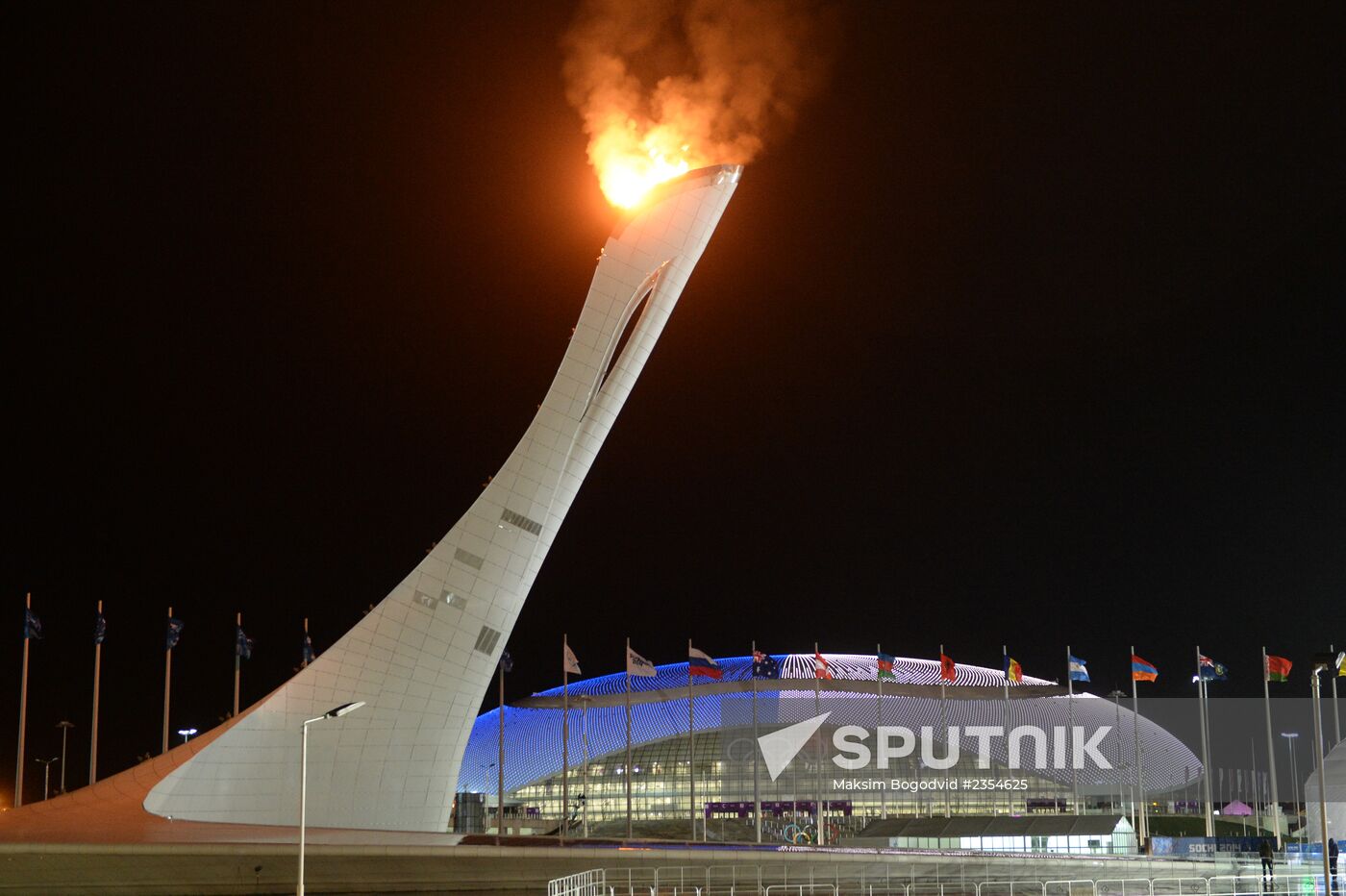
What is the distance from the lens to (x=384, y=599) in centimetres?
3316

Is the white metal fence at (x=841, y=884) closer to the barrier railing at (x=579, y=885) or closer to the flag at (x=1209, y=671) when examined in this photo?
the barrier railing at (x=579, y=885)

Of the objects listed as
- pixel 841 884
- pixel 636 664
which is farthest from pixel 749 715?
pixel 841 884

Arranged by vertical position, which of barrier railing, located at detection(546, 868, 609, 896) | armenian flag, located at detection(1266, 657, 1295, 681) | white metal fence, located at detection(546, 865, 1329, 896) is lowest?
white metal fence, located at detection(546, 865, 1329, 896)

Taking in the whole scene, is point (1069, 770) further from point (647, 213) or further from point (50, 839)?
point (50, 839)

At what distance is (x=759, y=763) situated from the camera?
63.9 metres

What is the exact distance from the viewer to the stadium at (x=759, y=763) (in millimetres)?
63094

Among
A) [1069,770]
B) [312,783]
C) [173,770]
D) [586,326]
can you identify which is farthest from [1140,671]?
[173,770]

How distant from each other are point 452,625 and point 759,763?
33.2 metres

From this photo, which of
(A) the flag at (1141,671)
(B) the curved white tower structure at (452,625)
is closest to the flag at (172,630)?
(B) the curved white tower structure at (452,625)

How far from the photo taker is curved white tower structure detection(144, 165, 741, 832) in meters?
31.5

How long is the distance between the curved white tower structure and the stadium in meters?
29.4

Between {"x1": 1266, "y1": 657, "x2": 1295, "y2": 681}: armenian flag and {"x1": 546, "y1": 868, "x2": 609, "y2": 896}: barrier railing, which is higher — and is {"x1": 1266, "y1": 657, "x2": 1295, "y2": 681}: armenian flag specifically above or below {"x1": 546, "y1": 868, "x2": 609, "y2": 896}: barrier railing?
above

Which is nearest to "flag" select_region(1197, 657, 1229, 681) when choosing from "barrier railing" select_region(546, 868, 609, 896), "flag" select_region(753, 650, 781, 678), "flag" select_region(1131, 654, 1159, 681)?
"flag" select_region(1131, 654, 1159, 681)

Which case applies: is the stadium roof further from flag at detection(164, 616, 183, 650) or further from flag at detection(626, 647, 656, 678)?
flag at detection(164, 616, 183, 650)
